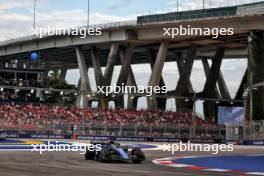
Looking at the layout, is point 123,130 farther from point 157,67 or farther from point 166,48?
point 157,67

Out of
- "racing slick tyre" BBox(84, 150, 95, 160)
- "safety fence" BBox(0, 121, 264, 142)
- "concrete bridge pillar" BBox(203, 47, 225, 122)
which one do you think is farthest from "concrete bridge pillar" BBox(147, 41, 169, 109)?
"racing slick tyre" BBox(84, 150, 95, 160)

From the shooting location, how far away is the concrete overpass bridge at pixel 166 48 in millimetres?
68125

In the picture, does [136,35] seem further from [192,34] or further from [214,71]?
[214,71]

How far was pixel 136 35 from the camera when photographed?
8044cm

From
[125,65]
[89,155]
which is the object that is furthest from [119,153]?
[125,65]

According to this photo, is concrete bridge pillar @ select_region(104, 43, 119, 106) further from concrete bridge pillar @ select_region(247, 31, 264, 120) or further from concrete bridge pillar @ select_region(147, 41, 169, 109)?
concrete bridge pillar @ select_region(247, 31, 264, 120)

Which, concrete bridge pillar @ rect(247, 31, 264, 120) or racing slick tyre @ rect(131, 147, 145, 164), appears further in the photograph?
concrete bridge pillar @ rect(247, 31, 264, 120)

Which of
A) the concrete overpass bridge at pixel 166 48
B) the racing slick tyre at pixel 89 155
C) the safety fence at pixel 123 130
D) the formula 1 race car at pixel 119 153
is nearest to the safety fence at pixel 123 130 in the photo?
the safety fence at pixel 123 130

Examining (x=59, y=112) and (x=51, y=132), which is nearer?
(x=51, y=132)

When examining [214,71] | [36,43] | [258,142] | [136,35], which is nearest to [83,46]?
[36,43]

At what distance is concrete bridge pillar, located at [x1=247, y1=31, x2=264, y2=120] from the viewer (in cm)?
Answer: 6862

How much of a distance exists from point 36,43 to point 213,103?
32001 mm

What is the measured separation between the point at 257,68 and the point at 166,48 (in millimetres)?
17041

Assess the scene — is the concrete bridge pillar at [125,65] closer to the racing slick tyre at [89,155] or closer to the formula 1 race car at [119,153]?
the racing slick tyre at [89,155]
